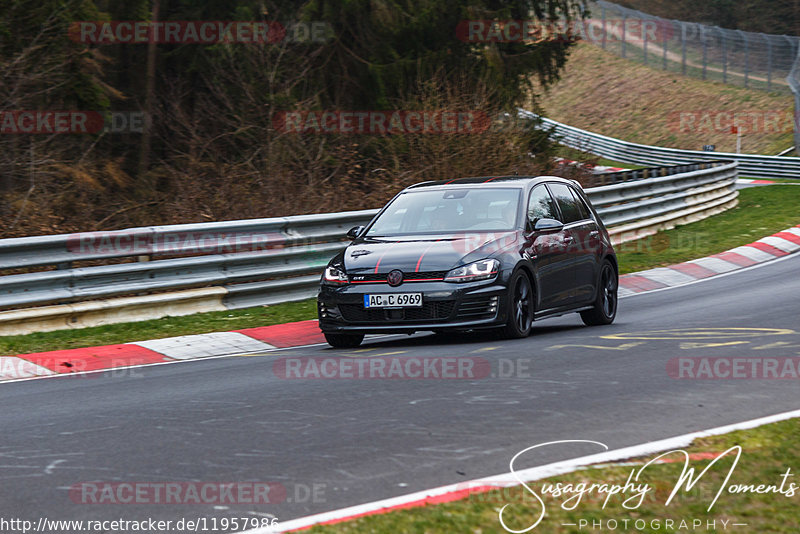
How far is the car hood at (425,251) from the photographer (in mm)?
10133

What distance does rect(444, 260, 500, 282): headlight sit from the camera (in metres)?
10.0

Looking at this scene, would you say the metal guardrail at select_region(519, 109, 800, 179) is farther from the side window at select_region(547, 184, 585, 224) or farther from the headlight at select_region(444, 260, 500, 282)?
the headlight at select_region(444, 260, 500, 282)

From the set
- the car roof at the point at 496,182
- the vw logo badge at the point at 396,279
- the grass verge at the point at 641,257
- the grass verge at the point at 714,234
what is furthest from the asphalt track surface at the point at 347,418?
the grass verge at the point at 714,234

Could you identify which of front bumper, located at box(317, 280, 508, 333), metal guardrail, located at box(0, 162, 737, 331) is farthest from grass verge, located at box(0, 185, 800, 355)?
front bumper, located at box(317, 280, 508, 333)

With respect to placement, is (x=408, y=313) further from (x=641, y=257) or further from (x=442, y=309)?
(x=641, y=257)

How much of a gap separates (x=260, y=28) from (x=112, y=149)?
16.0 ft

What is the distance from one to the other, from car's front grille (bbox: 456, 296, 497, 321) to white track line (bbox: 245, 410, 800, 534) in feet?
12.9

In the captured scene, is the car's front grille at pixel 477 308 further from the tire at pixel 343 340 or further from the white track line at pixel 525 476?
the white track line at pixel 525 476

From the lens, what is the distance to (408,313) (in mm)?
10039

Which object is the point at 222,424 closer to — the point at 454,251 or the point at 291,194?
the point at 454,251

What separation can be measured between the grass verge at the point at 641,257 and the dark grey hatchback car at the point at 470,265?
6.93 ft

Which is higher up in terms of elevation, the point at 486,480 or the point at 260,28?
the point at 260,28

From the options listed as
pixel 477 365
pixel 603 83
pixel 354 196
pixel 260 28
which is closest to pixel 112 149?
pixel 260 28

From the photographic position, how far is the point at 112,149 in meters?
25.4
